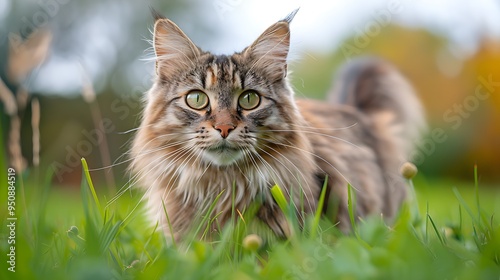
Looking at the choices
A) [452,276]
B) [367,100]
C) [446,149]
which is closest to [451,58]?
[446,149]

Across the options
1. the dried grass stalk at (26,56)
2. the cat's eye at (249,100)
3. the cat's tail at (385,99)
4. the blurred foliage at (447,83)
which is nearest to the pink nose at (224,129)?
the cat's eye at (249,100)

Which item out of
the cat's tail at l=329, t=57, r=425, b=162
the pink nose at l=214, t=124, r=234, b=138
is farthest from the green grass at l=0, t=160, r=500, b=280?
the cat's tail at l=329, t=57, r=425, b=162

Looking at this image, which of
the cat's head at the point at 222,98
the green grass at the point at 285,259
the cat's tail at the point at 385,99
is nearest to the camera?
the green grass at the point at 285,259

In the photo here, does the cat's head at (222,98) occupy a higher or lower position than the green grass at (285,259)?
higher

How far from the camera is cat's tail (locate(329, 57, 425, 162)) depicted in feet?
12.3

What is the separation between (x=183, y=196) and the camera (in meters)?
2.37

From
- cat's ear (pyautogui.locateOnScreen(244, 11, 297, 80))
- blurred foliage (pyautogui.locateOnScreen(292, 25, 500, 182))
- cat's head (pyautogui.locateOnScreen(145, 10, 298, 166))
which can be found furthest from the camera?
blurred foliage (pyautogui.locateOnScreen(292, 25, 500, 182))

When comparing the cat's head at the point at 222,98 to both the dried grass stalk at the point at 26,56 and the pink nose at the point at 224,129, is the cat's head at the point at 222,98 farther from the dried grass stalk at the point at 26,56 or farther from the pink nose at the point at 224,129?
the dried grass stalk at the point at 26,56

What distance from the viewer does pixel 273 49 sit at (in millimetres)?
2396

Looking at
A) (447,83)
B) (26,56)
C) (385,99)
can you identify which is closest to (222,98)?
(26,56)

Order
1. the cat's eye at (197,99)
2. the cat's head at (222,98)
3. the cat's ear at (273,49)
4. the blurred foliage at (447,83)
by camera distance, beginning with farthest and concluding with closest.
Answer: the blurred foliage at (447,83), the cat's ear at (273,49), the cat's eye at (197,99), the cat's head at (222,98)

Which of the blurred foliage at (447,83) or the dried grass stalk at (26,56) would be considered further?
the blurred foliage at (447,83)

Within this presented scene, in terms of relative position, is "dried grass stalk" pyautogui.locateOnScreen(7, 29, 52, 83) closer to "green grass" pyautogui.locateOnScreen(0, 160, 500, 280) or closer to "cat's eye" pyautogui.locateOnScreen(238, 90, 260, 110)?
"green grass" pyautogui.locateOnScreen(0, 160, 500, 280)

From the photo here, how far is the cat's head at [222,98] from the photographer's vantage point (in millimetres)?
2094
